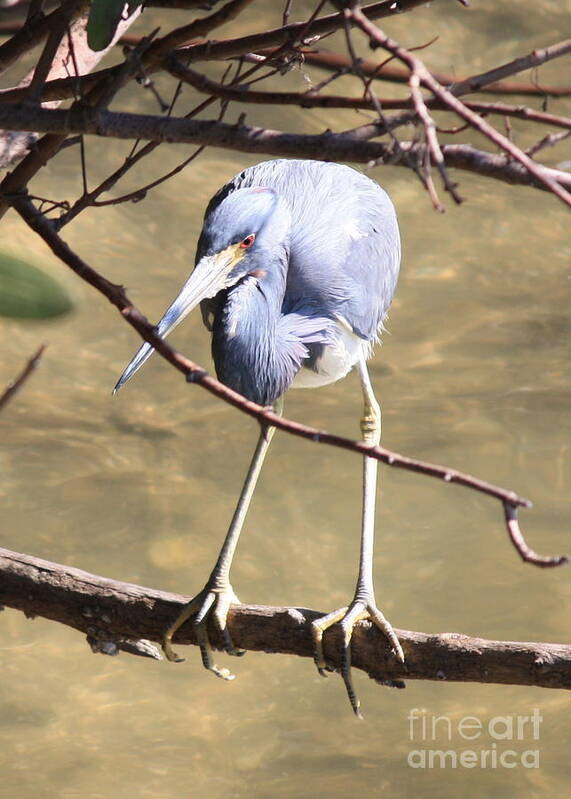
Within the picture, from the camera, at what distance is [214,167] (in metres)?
4.25

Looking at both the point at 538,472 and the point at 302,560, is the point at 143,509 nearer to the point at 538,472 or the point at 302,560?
the point at 302,560

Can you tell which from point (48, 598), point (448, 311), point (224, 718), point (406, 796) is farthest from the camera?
point (448, 311)

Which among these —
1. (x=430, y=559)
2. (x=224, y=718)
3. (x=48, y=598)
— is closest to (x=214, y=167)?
(x=430, y=559)

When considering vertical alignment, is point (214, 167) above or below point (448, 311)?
above

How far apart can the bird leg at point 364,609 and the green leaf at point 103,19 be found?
83 cm

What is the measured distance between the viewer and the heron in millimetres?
1509

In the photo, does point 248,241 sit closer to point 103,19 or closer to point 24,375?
point 103,19

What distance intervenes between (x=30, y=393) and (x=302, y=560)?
1026 millimetres

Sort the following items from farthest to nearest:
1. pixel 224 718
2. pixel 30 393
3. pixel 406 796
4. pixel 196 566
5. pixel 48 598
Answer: pixel 30 393 → pixel 196 566 → pixel 224 718 → pixel 406 796 → pixel 48 598

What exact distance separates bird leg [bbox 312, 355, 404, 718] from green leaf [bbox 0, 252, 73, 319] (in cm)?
95

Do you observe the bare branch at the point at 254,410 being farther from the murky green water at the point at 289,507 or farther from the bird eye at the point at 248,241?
the murky green water at the point at 289,507

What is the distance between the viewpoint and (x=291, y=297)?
175 centimetres

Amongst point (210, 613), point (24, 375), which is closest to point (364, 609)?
point (210, 613)

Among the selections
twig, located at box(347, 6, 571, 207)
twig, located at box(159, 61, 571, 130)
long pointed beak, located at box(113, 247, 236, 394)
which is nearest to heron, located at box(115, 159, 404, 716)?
long pointed beak, located at box(113, 247, 236, 394)
